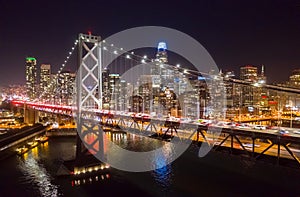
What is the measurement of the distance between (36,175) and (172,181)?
9.22m

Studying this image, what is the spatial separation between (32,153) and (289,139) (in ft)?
76.3

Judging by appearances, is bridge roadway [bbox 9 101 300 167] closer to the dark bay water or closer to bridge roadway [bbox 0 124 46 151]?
the dark bay water

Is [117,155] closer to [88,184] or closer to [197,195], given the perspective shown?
[88,184]

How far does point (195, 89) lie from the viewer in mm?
47969

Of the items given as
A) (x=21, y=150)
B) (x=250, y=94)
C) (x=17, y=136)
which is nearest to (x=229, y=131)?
(x=21, y=150)

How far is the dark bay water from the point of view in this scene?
1438 centimetres

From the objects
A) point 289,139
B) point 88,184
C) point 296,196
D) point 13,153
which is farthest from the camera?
point 13,153

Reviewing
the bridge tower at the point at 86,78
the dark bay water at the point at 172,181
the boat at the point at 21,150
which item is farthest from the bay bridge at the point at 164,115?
the boat at the point at 21,150

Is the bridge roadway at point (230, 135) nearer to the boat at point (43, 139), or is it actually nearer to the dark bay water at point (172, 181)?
the dark bay water at point (172, 181)

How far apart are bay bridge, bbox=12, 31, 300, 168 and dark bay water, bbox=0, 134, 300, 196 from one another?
249 centimetres

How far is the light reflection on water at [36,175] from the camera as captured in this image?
15.4 metres

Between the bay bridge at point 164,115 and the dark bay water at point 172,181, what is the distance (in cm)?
249

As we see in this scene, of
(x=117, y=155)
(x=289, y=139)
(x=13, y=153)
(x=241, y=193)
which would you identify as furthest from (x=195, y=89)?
(x=289, y=139)

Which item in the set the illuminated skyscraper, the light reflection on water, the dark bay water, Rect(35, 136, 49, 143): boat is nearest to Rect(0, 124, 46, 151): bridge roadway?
Result: Rect(35, 136, 49, 143): boat
